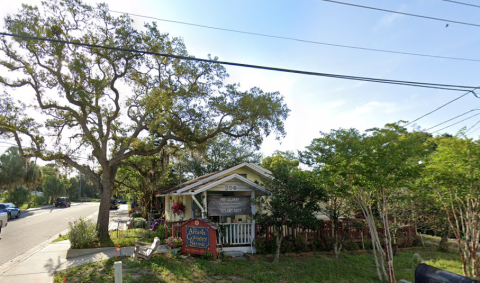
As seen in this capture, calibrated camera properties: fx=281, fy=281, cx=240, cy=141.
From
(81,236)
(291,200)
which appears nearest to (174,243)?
(81,236)

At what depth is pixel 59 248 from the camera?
464 inches

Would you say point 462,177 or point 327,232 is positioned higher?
point 462,177

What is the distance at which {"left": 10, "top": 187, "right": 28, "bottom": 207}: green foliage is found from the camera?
3625cm

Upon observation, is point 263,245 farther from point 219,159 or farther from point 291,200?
point 219,159

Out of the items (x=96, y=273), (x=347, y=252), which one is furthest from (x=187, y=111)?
(x=347, y=252)

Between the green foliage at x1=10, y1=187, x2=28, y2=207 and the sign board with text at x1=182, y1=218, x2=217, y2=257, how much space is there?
37.7 metres

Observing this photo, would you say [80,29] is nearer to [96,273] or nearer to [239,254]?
[96,273]

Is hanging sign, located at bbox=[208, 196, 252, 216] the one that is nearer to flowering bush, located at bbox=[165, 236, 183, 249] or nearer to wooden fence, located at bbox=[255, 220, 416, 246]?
wooden fence, located at bbox=[255, 220, 416, 246]

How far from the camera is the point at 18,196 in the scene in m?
36.6

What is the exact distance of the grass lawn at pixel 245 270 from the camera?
782 centimetres

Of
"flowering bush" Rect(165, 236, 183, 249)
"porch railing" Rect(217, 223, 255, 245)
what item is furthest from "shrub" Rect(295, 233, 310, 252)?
"flowering bush" Rect(165, 236, 183, 249)

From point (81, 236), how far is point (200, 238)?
4918mm

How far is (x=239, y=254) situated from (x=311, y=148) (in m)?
5.01

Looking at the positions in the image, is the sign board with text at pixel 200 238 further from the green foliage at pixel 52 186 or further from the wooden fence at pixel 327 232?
the green foliage at pixel 52 186
